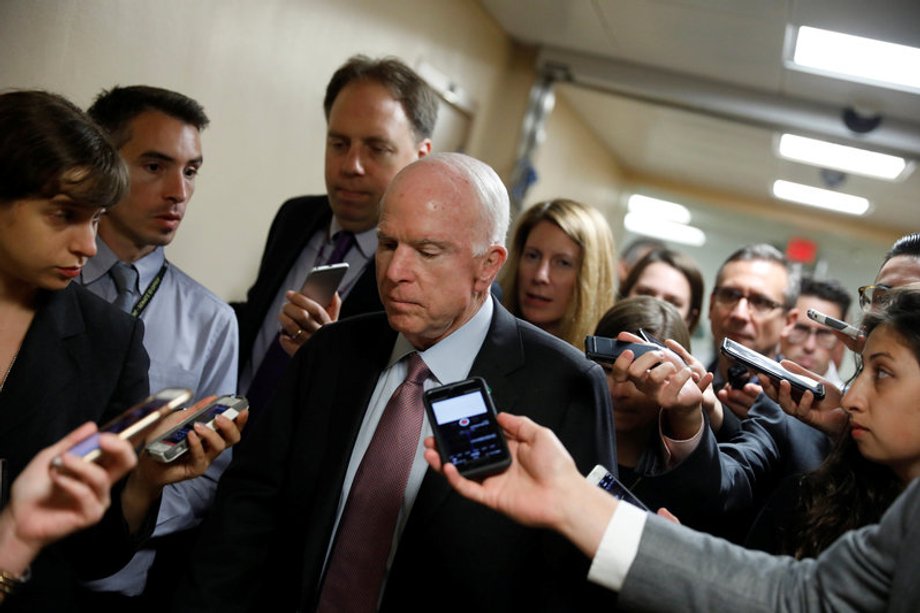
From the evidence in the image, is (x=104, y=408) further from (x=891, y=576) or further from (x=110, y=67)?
(x=891, y=576)

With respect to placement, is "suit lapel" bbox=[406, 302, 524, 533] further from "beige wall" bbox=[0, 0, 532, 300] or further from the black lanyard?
"beige wall" bbox=[0, 0, 532, 300]

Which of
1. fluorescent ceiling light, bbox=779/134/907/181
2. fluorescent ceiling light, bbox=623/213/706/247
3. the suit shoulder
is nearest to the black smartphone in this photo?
the suit shoulder

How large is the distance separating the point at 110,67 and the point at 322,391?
1.31 metres

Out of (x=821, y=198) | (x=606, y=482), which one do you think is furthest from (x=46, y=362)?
(x=821, y=198)

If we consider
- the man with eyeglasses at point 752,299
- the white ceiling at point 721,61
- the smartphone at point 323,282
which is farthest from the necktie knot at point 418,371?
the white ceiling at point 721,61

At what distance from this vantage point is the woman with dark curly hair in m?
1.62

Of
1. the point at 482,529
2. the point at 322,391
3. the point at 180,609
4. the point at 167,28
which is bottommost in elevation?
the point at 180,609

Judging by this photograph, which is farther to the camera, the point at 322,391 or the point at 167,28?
the point at 167,28

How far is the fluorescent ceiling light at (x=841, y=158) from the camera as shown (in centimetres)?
612

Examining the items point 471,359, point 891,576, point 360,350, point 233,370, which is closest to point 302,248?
point 233,370

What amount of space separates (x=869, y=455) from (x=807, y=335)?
3014 mm

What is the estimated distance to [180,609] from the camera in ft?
5.77

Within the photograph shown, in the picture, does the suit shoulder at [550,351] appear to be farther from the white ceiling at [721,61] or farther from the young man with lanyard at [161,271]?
the white ceiling at [721,61]

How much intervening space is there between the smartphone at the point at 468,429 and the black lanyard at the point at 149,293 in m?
1.05
